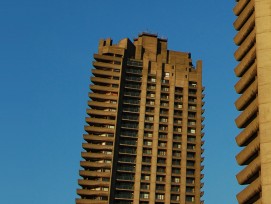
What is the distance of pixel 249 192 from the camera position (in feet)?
228

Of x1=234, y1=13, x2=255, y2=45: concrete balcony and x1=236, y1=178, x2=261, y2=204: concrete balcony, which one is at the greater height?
x1=234, y1=13, x2=255, y2=45: concrete balcony

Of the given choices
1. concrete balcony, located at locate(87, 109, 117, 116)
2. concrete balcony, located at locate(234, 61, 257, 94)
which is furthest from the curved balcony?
concrete balcony, located at locate(234, 61, 257, 94)

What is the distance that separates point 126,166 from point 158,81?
3048 centimetres

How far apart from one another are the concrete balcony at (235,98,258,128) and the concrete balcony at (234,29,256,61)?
10.6 meters

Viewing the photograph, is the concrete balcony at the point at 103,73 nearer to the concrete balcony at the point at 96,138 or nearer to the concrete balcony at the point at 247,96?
the concrete balcony at the point at 96,138

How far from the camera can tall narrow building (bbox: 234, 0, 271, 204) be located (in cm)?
6762

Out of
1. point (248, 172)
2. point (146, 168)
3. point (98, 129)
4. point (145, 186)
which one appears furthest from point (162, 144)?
point (248, 172)

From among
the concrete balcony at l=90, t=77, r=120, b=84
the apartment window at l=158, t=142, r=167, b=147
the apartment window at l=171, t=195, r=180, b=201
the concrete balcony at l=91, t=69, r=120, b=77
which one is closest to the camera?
the apartment window at l=171, t=195, r=180, b=201

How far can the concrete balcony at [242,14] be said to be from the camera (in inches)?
3198

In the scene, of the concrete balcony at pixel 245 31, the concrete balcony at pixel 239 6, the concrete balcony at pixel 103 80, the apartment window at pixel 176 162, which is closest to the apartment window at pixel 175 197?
the apartment window at pixel 176 162

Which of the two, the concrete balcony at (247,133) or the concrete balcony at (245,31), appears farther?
the concrete balcony at (245,31)

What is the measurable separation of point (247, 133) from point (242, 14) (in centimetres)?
2278

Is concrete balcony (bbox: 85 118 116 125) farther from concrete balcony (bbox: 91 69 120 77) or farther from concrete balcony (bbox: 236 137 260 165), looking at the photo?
concrete balcony (bbox: 236 137 260 165)

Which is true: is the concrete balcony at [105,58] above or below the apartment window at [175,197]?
above
